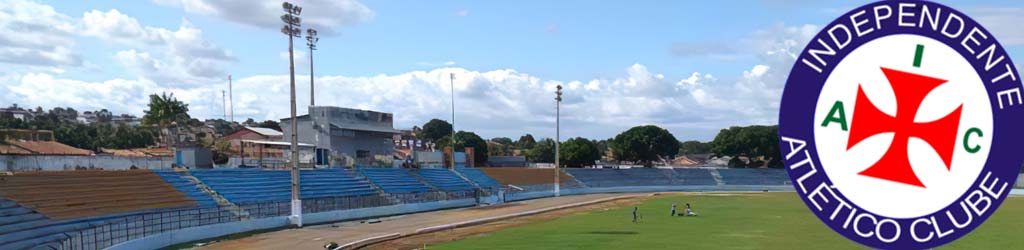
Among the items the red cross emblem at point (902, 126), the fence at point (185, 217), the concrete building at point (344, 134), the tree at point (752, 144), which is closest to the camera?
the red cross emblem at point (902, 126)

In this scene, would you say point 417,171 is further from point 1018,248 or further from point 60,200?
point 1018,248

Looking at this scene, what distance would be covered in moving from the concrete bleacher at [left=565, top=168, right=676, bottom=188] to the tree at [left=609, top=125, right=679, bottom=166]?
27687 mm

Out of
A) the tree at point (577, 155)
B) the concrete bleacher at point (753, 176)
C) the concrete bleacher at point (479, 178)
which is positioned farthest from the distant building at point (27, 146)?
the concrete bleacher at point (753, 176)

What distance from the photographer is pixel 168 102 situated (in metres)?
88.2

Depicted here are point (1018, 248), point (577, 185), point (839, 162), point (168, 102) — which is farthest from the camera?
point (577, 185)

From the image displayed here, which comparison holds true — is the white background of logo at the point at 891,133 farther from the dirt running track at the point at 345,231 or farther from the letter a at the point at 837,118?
the dirt running track at the point at 345,231

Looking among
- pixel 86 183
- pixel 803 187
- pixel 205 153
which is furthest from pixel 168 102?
pixel 803 187

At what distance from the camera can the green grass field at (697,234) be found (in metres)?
34.7

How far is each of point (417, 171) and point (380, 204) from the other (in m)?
21.1

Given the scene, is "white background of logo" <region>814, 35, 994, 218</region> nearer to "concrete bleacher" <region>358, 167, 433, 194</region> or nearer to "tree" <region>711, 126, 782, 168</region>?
"concrete bleacher" <region>358, 167, 433, 194</region>

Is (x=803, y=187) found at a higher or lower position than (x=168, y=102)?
lower

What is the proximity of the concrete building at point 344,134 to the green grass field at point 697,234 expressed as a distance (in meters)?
29.0

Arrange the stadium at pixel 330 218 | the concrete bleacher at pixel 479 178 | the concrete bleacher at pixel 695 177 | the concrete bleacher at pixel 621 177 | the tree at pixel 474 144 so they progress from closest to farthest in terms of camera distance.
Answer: the stadium at pixel 330 218
the concrete bleacher at pixel 479 178
the concrete bleacher at pixel 621 177
the concrete bleacher at pixel 695 177
the tree at pixel 474 144

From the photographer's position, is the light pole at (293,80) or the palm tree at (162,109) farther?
the palm tree at (162,109)
